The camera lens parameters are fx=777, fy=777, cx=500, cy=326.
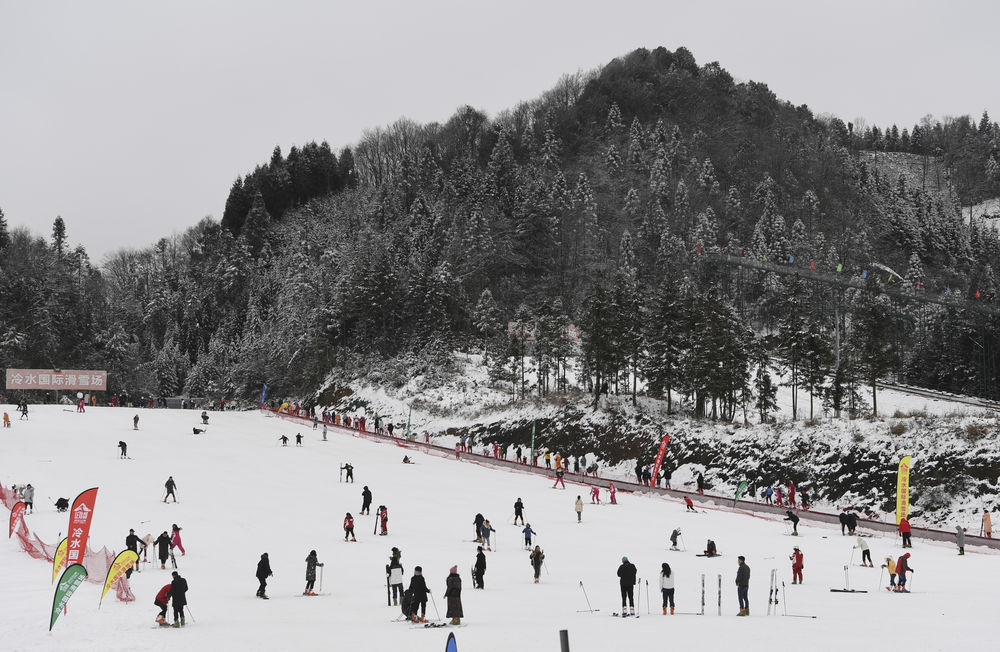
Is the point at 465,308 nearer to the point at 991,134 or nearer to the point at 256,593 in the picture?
the point at 256,593

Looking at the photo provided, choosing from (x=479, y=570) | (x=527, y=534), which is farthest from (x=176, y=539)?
(x=527, y=534)

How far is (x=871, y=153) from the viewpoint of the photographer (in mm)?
158250

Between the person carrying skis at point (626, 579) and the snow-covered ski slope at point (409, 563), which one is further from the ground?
the person carrying skis at point (626, 579)

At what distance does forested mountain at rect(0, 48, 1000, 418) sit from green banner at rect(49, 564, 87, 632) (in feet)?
130

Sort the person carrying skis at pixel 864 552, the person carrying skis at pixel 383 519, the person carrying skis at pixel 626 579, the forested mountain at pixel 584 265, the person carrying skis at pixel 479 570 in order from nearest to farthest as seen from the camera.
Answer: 1. the person carrying skis at pixel 626 579
2. the person carrying skis at pixel 479 570
3. the person carrying skis at pixel 864 552
4. the person carrying skis at pixel 383 519
5. the forested mountain at pixel 584 265

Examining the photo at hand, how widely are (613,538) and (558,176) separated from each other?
265ft

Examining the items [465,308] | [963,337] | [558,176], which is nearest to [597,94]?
[558,176]

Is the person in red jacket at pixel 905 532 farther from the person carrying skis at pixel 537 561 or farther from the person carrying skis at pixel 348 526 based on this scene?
the person carrying skis at pixel 348 526

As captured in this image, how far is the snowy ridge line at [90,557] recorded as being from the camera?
1706cm

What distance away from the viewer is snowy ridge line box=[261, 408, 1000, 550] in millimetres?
28984

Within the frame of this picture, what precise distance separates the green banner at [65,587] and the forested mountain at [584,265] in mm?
39675

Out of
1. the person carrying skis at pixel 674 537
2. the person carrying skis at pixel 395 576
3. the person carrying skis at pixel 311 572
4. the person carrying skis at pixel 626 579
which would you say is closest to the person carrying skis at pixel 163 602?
the person carrying skis at pixel 311 572

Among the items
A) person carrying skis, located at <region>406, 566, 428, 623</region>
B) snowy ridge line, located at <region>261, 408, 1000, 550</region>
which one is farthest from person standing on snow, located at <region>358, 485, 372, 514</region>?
snowy ridge line, located at <region>261, 408, 1000, 550</region>

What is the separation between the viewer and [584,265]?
9600 cm
